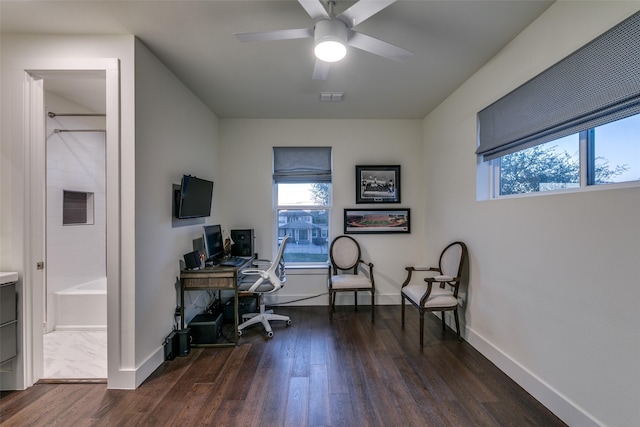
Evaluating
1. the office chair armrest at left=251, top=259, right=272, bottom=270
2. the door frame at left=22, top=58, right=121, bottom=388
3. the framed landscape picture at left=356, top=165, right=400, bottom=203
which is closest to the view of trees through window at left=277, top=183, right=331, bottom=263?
the office chair armrest at left=251, top=259, right=272, bottom=270

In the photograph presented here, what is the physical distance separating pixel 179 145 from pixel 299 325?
2.37 metres

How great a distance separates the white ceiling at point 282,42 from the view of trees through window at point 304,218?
1283 millimetres

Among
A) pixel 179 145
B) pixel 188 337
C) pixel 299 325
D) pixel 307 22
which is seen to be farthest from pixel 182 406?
pixel 307 22

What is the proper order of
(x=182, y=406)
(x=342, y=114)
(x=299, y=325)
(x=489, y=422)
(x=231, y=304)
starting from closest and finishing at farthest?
(x=489, y=422)
(x=182, y=406)
(x=299, y=325)
(x=231, y=304)
(x=342, y=114)

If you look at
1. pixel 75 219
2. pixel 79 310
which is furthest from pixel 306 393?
pixel 75 219

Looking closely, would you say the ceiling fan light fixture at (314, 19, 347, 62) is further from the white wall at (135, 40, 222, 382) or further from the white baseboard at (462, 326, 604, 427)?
the white baseboard at (462, 326, 604, 427)

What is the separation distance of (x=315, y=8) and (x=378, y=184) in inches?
104

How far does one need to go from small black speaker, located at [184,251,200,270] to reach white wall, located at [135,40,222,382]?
9 cm

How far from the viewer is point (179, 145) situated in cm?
278

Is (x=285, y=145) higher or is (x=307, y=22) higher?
(x=307, y=22)

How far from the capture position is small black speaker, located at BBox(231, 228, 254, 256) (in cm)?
364

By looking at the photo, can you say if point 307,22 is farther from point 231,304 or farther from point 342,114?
point 231,304

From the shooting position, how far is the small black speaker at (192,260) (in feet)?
9.00

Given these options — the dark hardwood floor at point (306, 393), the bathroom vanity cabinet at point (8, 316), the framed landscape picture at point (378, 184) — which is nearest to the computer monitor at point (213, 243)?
the dark hardwood floor at point (306, 393)
